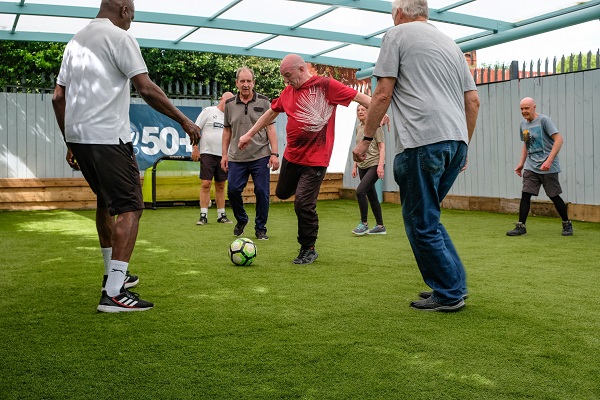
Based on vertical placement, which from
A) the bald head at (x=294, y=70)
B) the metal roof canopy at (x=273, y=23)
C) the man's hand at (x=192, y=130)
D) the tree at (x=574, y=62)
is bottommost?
the man's hand at (x=192, y=130)

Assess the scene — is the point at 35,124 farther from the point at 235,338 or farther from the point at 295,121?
the point at 235,338

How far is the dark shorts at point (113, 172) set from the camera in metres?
4.23

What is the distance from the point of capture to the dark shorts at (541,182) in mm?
8812

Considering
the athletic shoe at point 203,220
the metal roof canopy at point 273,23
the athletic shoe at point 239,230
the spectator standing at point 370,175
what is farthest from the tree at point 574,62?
the athletic shoe at point 203,220

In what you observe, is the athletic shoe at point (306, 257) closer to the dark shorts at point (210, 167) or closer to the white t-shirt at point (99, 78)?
the white t-shirt at point (99, 78)

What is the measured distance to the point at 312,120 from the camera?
21.3 feet

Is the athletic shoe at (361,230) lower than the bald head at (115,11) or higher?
lower

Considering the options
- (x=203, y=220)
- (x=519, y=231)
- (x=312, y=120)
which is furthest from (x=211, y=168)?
(x=519, y=231)

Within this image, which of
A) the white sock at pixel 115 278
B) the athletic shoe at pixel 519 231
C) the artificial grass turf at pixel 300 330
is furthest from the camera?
the athletic shoe at pixel 519 231

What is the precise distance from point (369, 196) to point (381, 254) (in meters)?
2.25

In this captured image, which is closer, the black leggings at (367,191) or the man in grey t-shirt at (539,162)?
the man in grey t-shirt at (539,162)

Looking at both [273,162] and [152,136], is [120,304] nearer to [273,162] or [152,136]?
[273,162]

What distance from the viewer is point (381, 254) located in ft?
23.2

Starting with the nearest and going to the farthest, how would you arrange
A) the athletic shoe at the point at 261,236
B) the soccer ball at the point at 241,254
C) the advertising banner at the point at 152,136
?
the soccer ball at the point at 241,254 → the athletic shoe at the point at 261,236 → the advertising banner at the point at 152,136
